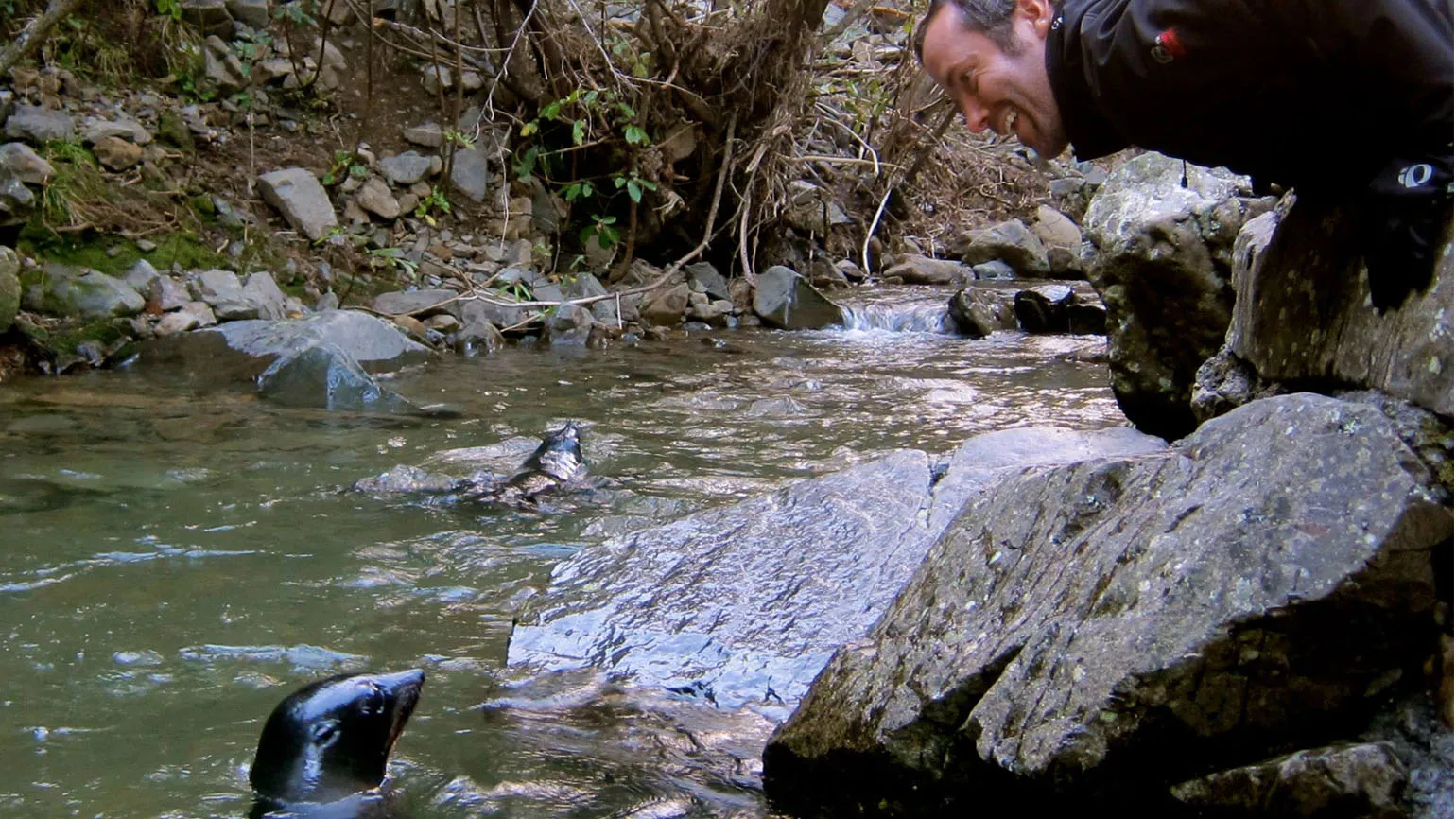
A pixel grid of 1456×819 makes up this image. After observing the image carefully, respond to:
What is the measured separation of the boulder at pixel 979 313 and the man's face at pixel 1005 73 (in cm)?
867

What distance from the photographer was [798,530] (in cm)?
413

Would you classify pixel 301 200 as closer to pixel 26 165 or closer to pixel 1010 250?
pixel 26 165

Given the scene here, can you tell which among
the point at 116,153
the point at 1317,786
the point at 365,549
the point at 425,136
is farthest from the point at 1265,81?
the point at 425,136

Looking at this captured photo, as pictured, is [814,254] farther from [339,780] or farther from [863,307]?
[339,780]

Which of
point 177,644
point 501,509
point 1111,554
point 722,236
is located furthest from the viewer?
point 722,236

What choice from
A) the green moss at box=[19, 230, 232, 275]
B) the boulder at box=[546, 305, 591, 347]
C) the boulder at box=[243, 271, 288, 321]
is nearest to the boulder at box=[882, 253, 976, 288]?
the boulder at box=[546, 305, 591, 347]

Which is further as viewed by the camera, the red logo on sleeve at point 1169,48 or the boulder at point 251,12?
the boulder at point 251,12

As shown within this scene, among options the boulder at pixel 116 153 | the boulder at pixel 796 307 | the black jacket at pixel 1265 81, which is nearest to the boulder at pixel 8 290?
the boulder at pixel 116 153

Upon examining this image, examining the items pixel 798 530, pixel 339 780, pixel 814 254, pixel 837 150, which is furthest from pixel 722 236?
pixel 339 780

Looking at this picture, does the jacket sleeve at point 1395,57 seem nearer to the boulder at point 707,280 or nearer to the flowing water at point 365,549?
the flowing water at point 365,549

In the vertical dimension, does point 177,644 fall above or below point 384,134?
below

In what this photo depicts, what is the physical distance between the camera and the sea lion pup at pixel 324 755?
2.66 metres

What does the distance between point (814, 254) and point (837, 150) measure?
5.07 ft

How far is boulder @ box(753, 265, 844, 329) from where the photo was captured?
37.3ft
